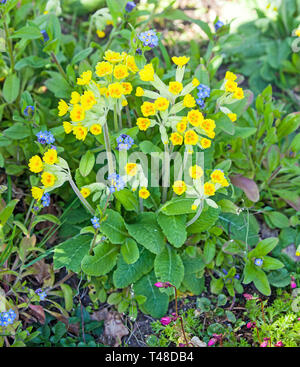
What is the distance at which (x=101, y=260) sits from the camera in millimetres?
2662

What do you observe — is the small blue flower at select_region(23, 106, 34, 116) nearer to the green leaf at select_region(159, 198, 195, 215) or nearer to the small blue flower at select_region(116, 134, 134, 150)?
the small blue flower at select_region(116, 134, 134, 150)

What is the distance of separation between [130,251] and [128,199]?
33 centimetres

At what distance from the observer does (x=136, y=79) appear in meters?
2.77

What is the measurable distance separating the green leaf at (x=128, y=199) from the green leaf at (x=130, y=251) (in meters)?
0.21

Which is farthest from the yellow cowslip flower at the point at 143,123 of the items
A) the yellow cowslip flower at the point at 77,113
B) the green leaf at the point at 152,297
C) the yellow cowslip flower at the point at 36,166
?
the green leaf at the point at 152,297

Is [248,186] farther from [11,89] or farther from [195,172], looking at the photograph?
[11,89]

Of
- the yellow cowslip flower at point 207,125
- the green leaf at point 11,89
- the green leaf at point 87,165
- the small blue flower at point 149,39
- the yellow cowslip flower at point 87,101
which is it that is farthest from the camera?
the green leaf at point 11,89

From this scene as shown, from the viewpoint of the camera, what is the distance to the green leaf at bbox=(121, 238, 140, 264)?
259 centimetres

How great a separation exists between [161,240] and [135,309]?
47cm

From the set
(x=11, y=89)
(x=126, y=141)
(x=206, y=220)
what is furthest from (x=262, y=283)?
(x=11, y=89)

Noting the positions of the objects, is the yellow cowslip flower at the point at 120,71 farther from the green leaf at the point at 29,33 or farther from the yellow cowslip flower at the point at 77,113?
the green leaf at the point at 29,33

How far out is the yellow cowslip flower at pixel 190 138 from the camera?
91.9 inches
